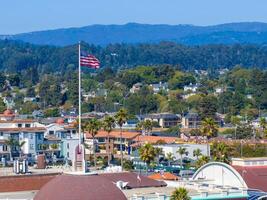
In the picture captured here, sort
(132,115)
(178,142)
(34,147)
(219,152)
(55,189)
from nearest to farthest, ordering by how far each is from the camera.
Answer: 1. (55,189)
2. (219,152)
3. (34,147)
4. (178,142)
5. (132,115)

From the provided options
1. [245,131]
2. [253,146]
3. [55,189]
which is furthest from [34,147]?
[55,189]

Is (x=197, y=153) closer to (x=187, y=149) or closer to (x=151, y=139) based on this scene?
(x=187, y=149)

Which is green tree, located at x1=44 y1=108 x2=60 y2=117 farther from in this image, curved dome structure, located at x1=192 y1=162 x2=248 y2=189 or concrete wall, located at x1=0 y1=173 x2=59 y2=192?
curved dome structure, located at x1=192 y1=162 x2=248 y2=189

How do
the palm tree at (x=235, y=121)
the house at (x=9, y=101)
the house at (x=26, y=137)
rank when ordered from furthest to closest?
1. the house at (x=9, y=101)
2. the palm tree at (x=235, y=121)
3. the house at (x=26, y=137)

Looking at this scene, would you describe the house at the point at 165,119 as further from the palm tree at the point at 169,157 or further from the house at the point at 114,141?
the palm tree at the point at 169,157

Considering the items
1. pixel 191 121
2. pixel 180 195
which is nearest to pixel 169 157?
pixel 191 121

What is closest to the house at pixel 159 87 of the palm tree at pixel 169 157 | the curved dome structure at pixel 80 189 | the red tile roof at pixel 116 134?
the red tile roof at pixel 116 134

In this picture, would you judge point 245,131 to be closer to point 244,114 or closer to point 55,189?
point 244,114
